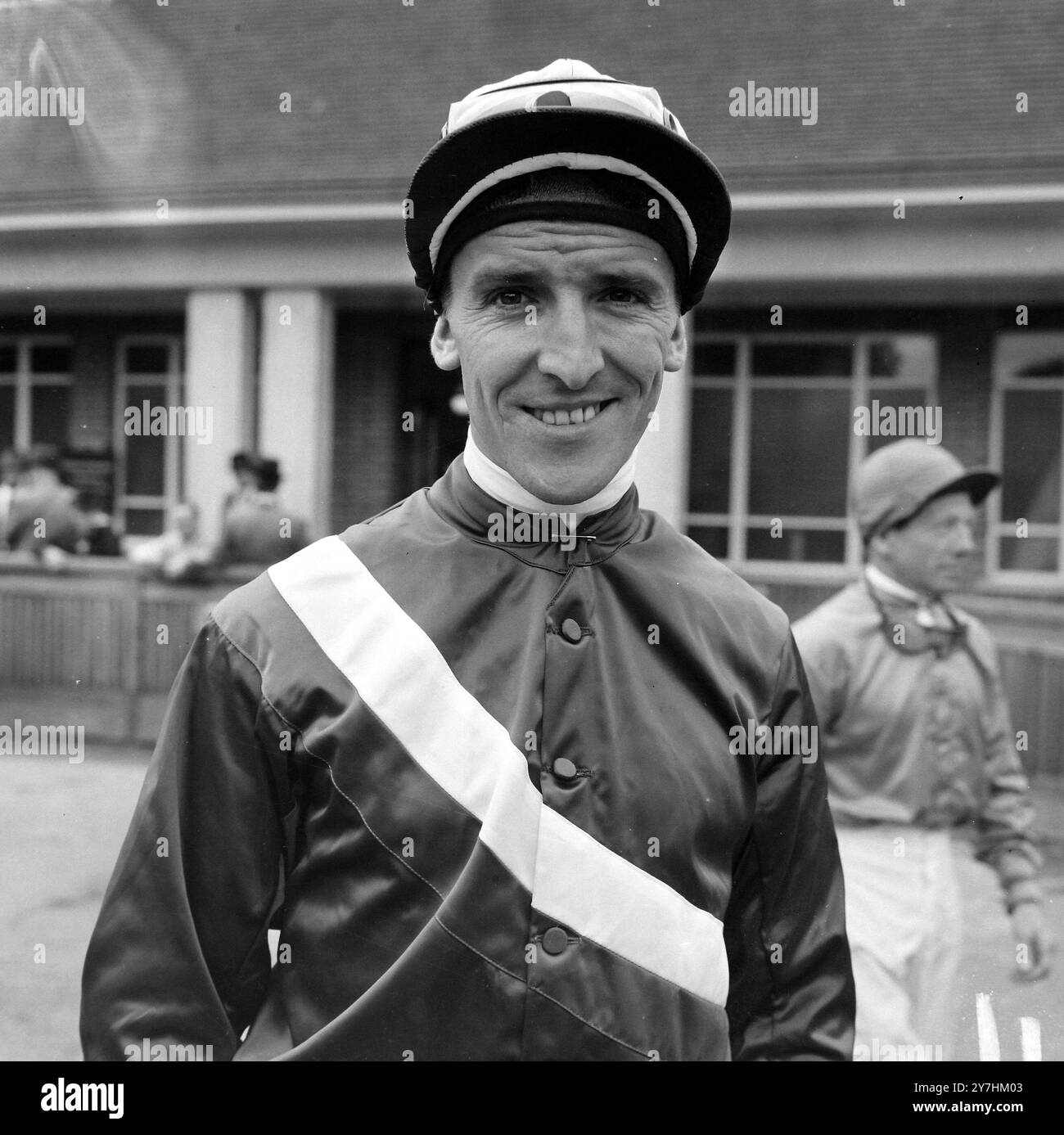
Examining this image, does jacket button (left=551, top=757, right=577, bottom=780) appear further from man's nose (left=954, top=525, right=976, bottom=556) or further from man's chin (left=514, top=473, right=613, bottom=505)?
man's nose (left=954, top=525, right=976, bottom=556)

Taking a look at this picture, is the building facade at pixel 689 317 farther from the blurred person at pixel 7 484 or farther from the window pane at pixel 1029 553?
the blurred person at pixel 7 484

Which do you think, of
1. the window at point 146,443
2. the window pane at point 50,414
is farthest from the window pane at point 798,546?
the window pane at point 50,414

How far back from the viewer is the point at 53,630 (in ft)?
22.0

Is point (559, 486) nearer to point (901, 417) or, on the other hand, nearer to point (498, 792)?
point (498, 792)

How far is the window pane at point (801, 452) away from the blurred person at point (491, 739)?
5859 millimetres

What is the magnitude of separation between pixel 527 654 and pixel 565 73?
0.64 metres

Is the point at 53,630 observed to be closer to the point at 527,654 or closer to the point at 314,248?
the point at 314,248

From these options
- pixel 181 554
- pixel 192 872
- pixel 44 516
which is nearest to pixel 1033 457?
pixel 181 554

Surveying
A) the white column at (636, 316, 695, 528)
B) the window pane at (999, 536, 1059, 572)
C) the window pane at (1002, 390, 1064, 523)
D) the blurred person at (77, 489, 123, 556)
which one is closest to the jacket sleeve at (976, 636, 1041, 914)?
the white column at (636, 316, 695, 528)

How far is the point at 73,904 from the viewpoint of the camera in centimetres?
427

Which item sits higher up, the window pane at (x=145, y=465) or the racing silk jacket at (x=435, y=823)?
the window pane at (x=145, y=465)

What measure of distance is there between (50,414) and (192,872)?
25.3ft

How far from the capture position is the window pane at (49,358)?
5.82 m

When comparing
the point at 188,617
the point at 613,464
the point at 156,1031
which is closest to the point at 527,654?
the point at 613,464
